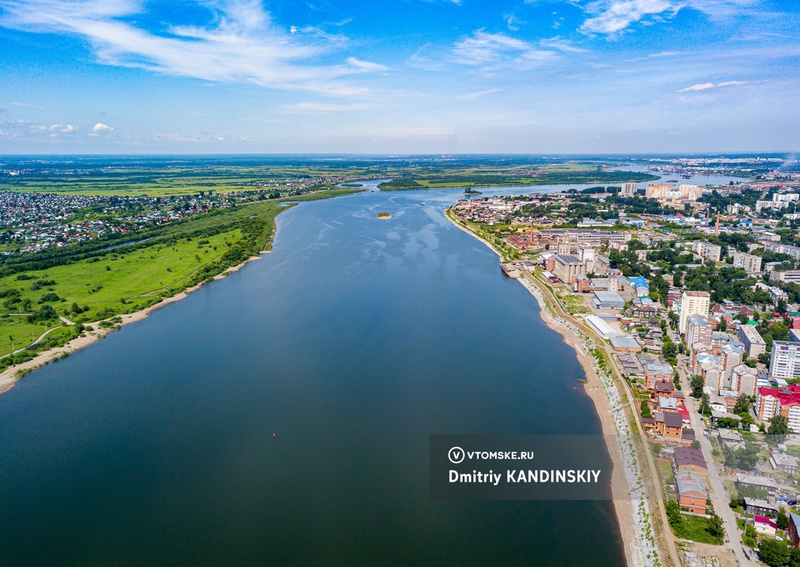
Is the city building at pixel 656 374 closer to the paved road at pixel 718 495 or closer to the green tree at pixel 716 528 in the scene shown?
the paved road at pixel 718 495

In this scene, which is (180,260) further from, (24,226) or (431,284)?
(24,226)

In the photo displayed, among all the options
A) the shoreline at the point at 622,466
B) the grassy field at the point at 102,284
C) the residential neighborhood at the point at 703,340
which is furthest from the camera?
the grassy field at the point at 102,284

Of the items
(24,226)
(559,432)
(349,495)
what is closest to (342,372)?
(349,495)

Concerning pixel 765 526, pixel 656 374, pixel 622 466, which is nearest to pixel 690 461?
pixel 622 466

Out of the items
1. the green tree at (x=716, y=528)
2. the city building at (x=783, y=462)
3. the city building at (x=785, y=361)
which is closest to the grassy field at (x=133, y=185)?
the city building at (x=785, y=361)

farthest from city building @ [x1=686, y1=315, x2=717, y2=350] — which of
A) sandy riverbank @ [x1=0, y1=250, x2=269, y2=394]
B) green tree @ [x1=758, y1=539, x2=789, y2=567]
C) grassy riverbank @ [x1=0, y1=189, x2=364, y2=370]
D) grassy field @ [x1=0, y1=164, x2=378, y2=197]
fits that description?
grassy field @ [x1=0, y1=164, x2=378, y2=197]

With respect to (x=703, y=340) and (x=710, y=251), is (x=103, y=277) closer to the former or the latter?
(x=703, y=340)
